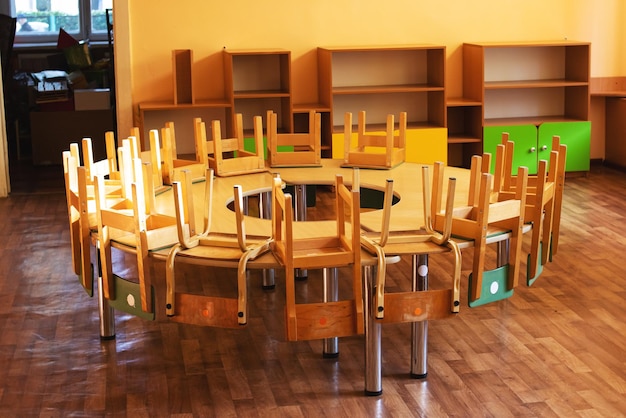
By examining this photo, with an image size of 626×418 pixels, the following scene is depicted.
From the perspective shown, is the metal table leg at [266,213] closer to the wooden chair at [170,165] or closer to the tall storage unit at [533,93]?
the wooden chair at [170,165]

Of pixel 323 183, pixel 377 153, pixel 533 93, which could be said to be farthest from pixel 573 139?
pixel 323 183

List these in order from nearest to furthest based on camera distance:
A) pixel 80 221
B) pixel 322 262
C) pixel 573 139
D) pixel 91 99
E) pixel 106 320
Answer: pixel 322 262
pixel 80 221
pixel 106 320
pixel 573 139
pixel 91 99

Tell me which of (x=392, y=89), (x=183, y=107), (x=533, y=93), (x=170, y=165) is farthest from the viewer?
(x=533, y=93)

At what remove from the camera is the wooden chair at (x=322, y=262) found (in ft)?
11.7

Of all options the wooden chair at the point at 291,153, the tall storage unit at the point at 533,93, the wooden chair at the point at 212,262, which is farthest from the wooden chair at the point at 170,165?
the tall storage unit at the point at 533,93

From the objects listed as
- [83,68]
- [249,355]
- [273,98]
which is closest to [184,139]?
[273,98]

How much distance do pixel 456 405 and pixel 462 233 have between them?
70 cm

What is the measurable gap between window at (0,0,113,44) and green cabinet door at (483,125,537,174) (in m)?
6.32

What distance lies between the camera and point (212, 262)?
3758 millimetres

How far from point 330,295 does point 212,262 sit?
796mm

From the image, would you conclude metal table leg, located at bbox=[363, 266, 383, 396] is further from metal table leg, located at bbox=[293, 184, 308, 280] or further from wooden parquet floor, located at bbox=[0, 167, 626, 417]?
metal table leg, located at bbox=[293, 184, 308, 280]

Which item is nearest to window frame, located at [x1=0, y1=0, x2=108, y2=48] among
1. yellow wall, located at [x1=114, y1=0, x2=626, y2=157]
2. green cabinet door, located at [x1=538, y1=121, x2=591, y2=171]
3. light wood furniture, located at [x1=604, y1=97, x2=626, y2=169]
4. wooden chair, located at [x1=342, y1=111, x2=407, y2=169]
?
yellow wall, located at [x1=114, y1=0, x2=626, y2=157]

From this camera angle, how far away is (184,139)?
27.6 ft

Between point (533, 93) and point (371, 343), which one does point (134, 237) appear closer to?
point (371, 343)
